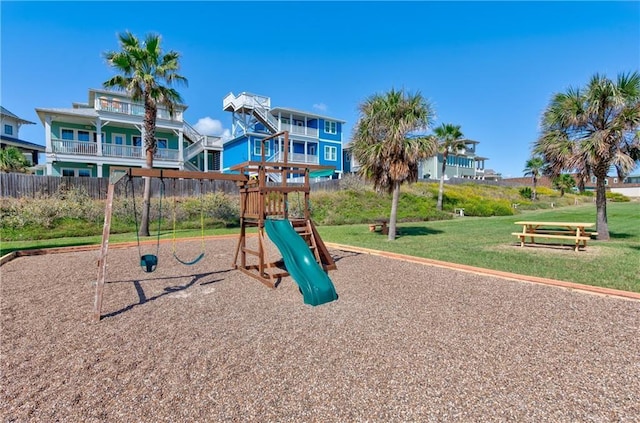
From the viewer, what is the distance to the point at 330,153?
33.8 m

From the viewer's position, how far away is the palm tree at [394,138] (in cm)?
1186

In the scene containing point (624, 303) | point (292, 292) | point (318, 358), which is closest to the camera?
point (318, 358)

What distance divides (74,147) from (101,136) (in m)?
2.25

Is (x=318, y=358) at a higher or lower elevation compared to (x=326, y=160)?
lower

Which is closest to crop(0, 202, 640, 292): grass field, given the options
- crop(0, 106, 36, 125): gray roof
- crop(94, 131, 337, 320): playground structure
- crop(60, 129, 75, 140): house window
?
crop(94, 131, 337, 320): playground structure

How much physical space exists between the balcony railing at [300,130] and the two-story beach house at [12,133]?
21.2 metres

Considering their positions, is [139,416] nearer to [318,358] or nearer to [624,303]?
[318,358]

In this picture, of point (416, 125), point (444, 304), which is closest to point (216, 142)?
point (416, 125)

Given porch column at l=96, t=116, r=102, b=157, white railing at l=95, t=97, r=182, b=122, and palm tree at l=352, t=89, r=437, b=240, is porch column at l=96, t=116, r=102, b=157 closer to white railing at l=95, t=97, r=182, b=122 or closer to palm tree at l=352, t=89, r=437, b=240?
white railing at l=95, t=97, r=182, b=122

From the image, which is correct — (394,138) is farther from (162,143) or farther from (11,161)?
(11,161)

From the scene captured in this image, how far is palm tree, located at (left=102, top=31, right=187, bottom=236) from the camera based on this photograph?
43.2ft

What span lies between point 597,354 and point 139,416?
438cm

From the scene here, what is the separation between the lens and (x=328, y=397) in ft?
9.00

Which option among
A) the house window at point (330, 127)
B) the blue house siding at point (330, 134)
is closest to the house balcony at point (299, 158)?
the blue house siding at point (330, 134)
